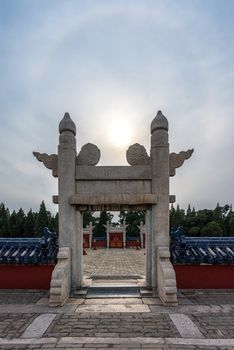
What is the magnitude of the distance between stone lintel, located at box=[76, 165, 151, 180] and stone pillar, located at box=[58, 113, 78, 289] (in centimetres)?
29

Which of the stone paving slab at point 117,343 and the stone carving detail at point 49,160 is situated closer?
the stone paving slab at point 117,343

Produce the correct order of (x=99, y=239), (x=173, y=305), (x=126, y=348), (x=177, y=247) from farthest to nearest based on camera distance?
(x=99, y=239)
(x=177, y=247)
(x=173, y=305)
(x=126, y=348)

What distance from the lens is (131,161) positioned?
8.82 meters

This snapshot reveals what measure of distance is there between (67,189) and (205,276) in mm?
4704

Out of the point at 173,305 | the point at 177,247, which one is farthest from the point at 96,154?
the point at 173,305

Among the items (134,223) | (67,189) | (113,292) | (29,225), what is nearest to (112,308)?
(113,292)

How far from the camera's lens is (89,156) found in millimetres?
8820

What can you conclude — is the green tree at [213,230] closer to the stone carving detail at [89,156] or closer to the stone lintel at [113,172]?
the stone lintel at [113,172]

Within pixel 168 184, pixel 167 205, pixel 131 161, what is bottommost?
pixel 167 205

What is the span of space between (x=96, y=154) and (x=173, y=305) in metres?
4.48

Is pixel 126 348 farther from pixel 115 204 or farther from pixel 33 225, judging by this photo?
pixel 33 225

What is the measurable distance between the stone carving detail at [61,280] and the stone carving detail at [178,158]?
3.82 metres

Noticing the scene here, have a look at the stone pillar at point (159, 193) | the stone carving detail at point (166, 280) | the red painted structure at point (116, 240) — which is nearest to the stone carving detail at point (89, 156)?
the stone pillar at point (159, 193)

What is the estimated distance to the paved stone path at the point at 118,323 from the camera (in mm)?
4770
